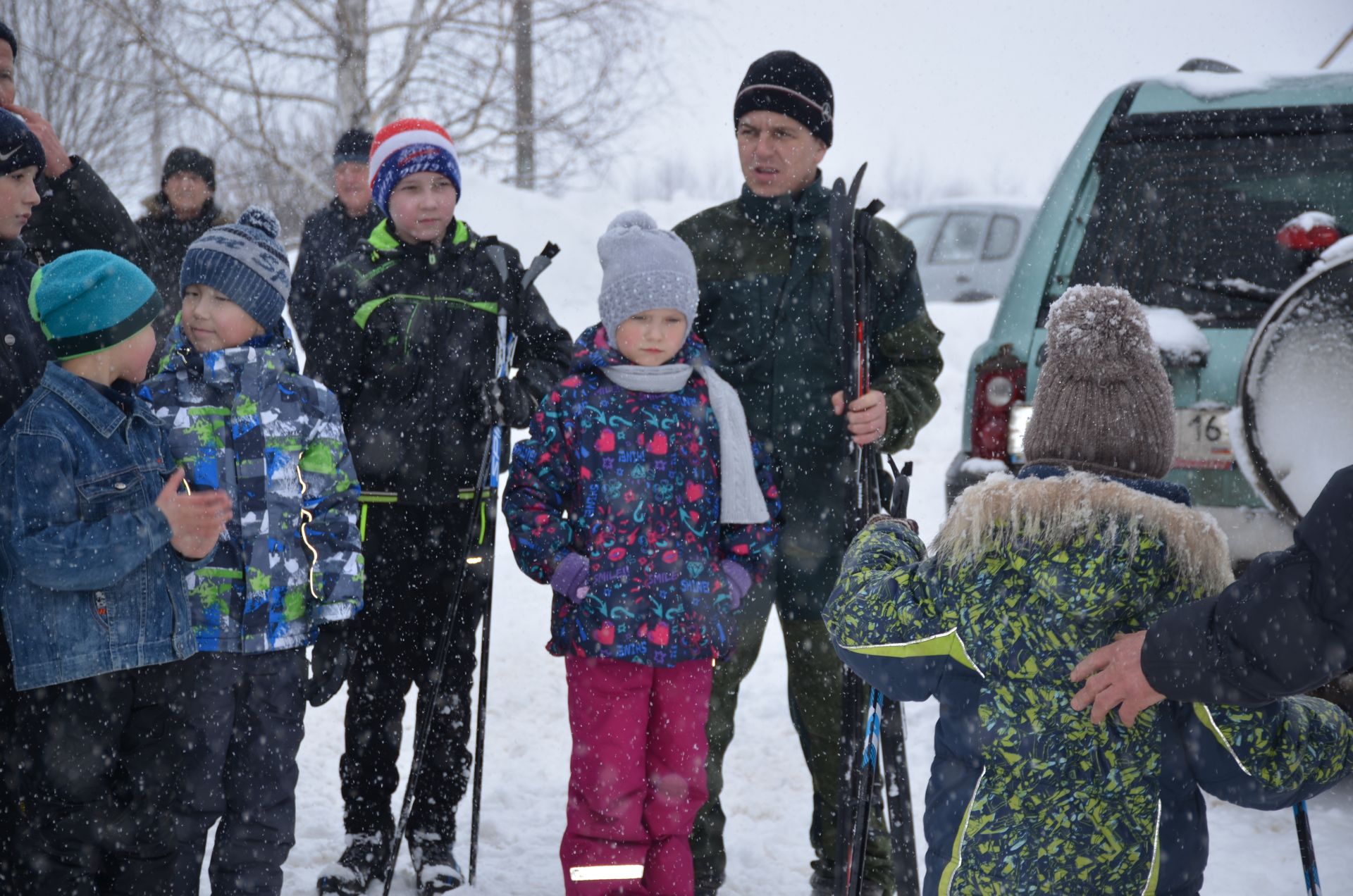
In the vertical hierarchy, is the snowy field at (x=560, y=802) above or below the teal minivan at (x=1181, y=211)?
below

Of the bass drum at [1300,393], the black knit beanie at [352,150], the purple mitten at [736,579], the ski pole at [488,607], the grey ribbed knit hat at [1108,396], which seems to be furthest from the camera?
the black knit beanie at [352,150]

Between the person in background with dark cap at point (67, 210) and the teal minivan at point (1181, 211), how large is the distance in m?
2.77

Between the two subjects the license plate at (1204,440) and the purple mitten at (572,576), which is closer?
the purple mitten at (572,576)

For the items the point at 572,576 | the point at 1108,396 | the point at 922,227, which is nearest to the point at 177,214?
the point at 572,576

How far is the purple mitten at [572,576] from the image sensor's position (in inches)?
116

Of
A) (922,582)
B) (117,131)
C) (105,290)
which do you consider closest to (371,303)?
(105,290)

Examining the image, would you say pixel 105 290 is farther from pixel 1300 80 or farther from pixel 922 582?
pixel 1300 80

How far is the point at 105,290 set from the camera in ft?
8.69

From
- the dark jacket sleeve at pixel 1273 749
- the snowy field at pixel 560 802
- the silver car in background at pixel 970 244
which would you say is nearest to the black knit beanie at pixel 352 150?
the snowy field at pixel 560 802

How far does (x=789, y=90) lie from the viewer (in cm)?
338

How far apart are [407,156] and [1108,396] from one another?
90.6 inches

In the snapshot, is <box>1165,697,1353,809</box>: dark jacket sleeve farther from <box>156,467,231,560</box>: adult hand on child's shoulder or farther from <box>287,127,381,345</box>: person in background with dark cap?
<box>287,127,381,345</box>: person in background with dark cap

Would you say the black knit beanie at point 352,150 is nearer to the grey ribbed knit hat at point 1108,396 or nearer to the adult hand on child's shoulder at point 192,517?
the adult hand on child's shoulder at point 192,517

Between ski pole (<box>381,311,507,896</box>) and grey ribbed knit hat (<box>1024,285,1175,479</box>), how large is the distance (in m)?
1.83
